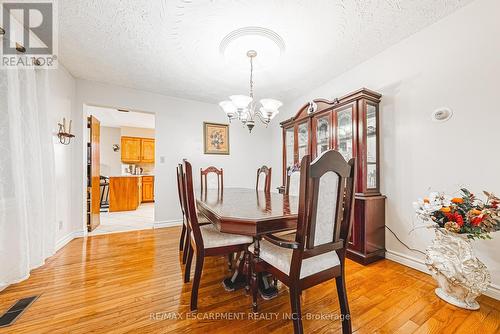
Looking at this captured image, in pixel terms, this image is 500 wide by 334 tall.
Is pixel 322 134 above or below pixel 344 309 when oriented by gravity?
above

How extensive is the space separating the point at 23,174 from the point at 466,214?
3.58 m

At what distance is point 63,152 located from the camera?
2.73 metres

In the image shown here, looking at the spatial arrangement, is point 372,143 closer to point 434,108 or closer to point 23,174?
point 434,108

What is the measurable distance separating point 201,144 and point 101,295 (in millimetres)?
2846

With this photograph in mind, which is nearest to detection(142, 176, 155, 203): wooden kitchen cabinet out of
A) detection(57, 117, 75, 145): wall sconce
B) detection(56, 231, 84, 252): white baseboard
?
detection(56, 231, 84, 252): white baseboard

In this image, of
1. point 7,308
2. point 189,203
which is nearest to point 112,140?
point 7,308

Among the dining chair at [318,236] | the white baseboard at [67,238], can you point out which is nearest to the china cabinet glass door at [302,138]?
the dining chair at [318,236]

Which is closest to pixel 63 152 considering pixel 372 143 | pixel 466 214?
pixel 372 143

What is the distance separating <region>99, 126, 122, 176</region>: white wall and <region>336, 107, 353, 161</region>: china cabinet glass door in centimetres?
681

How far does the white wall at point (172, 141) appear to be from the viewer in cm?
312

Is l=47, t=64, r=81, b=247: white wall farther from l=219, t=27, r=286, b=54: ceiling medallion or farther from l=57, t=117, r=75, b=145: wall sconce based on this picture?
l=219, t=27, r=286, b=54: ceiling medallion

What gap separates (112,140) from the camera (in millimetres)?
6492

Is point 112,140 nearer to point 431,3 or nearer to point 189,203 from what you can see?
point 189,203

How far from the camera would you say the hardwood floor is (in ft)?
4.13
